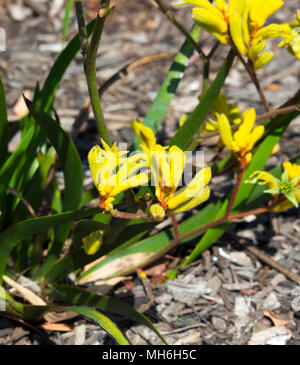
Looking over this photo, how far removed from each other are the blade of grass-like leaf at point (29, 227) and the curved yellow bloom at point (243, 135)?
1.33ft

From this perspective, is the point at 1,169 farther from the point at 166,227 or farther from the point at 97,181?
the point at 166,227

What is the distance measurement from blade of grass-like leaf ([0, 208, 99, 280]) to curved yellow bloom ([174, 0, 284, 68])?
541mm

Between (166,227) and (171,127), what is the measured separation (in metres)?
0.63

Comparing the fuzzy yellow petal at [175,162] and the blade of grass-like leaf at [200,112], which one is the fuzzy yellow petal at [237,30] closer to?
the blade of grass-like leaf at [200,112]

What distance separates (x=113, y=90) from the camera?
2.48 m

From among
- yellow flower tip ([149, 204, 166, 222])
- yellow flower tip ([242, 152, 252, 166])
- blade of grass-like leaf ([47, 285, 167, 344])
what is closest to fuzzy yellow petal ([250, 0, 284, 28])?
yellow flower tip ([242, 152, 252, 166])

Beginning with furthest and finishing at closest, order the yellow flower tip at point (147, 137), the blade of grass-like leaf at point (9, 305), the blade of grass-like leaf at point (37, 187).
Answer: the blade of grass-like leaf at point (37, 187) < the blade of grass-like leaf at point (9, 305) < the yellow flower tip at point (147, 137)

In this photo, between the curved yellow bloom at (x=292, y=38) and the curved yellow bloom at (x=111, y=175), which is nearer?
the curved yellow bloom at (x=111, y=175)

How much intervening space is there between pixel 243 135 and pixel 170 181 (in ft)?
1.07

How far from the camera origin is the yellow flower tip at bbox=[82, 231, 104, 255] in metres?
1.25

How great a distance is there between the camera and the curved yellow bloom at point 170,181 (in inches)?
38.8

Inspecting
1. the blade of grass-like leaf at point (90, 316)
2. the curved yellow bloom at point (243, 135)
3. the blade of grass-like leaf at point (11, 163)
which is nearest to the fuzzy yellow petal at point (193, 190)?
the curved yellow bloom at point (243, 135)

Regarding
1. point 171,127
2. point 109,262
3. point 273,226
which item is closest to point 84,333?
point 109,262

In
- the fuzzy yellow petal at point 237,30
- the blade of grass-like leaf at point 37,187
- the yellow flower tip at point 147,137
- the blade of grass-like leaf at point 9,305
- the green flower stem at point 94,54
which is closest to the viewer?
the green flower stem at point 94,54
